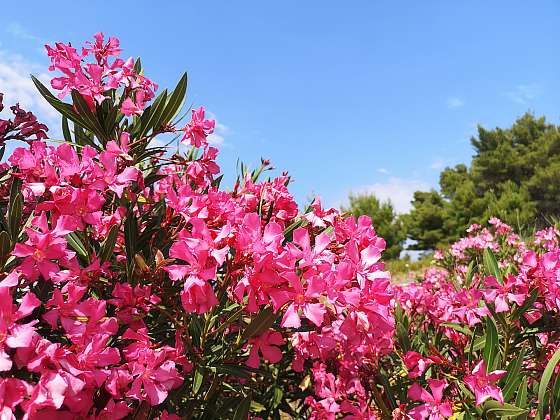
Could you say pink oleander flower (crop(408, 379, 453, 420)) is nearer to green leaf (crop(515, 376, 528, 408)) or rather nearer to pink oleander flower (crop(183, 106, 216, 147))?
green leaf (crop(515, 376, 528, 408))

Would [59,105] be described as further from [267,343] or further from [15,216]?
[267,343]

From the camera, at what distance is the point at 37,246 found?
91 cm

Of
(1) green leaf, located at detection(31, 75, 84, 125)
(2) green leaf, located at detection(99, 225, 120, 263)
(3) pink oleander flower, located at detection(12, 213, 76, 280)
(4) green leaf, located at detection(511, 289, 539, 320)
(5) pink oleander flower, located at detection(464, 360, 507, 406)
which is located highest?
(1) green leaf, located at detection(31, 75, 84, 125)

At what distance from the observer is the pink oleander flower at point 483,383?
1.19m

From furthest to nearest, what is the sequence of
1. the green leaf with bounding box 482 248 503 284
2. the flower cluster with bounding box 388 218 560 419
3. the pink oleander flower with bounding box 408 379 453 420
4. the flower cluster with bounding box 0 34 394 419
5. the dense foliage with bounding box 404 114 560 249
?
1. the dense foliage with bounding box 404 114 560 249
2. the green leaf with bounding box 482 248 503 284
3. the pink oleander flower with bounding box 408 379 453 420
4. the flower cluster with bounding box 388 218 560 419
5. the flower cluster with bounding box 0 34 394 419

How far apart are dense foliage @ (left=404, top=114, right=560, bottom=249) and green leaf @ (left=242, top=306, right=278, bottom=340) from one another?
2198cm

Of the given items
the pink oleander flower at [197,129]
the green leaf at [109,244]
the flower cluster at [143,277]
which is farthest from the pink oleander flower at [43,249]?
the pink oleander flower at [197,129]

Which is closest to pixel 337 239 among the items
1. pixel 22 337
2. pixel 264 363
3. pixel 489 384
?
pixel 489 384

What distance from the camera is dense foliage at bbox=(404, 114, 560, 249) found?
908 inches

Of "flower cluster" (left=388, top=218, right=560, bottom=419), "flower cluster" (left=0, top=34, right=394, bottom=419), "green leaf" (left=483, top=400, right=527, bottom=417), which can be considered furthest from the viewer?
"flower cluster" (left=388, top=218, right=560, bottom=419)

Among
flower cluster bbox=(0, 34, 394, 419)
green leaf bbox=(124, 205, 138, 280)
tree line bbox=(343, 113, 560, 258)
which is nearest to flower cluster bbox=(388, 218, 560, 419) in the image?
flower cluster bbox=(0, 34, 394, 419)

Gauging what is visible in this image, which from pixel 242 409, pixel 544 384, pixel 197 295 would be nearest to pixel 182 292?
pixel 197 295

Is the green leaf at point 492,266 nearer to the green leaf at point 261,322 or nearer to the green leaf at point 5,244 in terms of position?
the green leaf at point 261,322

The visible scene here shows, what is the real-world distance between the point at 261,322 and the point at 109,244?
0.40 m
